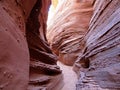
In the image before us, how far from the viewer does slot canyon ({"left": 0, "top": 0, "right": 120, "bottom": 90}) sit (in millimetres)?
1304

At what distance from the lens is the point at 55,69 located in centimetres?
249

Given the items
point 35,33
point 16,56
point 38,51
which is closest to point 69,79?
point 38,51

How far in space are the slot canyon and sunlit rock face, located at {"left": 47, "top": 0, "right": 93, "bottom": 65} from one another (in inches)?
0.7

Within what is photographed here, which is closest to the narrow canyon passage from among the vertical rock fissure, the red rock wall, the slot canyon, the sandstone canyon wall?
the slot canyon

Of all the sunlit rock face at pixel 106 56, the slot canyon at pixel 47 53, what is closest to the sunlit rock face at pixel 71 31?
the slot canyon at pixel 47 53

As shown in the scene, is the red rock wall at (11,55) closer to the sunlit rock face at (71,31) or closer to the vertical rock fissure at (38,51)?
the vertical rock fissure at (38,51)

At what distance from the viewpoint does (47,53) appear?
2662 mm

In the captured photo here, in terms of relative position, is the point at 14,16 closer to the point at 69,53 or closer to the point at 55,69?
the point at 55,69

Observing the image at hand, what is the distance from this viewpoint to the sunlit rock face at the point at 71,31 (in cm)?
389

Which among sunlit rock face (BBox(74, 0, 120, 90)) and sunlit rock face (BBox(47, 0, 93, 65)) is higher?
sunlit rock face (BBox(47, 0, 93, 65))

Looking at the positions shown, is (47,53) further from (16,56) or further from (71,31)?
(71,31)

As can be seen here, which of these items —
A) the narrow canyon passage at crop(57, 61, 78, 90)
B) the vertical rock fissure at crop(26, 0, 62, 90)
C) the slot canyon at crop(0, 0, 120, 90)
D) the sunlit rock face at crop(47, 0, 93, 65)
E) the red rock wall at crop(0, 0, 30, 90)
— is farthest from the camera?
the sunlit rock face at crop(47, 0, 93, 65)

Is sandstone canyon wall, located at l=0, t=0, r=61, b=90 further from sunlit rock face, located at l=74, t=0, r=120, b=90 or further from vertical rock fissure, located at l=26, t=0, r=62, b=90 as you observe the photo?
sunlit rock face, located at l=74, t=0, r=120, b=90

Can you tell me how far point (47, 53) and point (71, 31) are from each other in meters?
1.72
